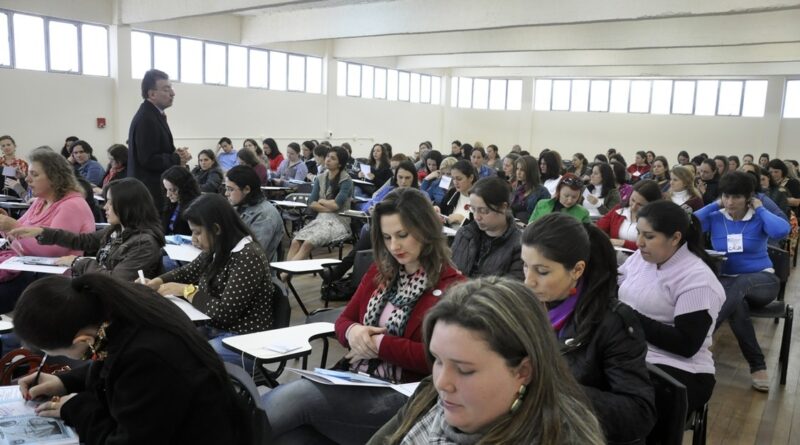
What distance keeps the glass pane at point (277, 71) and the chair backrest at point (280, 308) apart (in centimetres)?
1112

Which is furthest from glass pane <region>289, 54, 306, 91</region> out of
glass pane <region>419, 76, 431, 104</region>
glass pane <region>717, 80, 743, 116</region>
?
glass pane <region>717, 80, 743, 116</region>

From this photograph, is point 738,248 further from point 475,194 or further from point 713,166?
point 713,166

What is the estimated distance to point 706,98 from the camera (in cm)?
1706

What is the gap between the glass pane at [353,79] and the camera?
15.3 metres

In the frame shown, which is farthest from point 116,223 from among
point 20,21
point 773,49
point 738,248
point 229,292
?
point 773,49

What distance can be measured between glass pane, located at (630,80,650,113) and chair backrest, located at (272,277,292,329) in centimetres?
1725

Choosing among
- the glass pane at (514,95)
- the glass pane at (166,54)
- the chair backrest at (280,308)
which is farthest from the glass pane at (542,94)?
the chair backrest at (280,308)

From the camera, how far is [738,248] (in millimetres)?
4078

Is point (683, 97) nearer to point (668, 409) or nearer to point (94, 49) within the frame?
point (94, 49)

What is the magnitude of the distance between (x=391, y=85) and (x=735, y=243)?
13650mm

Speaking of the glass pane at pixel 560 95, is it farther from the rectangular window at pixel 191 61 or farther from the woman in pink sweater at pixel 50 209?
the woman in pink sweater at pixel 50 209

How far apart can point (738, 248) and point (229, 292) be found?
3.30 meters

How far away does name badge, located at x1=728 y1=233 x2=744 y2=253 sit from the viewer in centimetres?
407

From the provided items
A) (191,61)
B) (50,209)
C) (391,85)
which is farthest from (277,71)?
(50,209)
